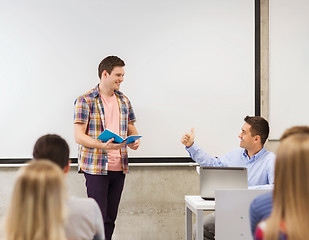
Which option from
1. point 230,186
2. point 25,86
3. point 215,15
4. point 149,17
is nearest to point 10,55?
point 25,86

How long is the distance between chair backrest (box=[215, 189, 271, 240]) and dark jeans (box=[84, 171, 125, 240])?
1171 mm

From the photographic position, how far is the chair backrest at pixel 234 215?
2849 millimetres

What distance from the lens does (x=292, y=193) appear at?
1.43m

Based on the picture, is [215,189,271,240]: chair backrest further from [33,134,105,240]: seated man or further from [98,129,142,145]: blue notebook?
[33,134,105,240]: seated man

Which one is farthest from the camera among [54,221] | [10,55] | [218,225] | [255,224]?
[10,55]

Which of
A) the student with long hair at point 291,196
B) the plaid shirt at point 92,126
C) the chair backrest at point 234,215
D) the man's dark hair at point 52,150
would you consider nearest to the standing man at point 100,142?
the plaid shirt at point 92,126

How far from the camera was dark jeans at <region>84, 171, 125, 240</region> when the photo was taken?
12.1 ft

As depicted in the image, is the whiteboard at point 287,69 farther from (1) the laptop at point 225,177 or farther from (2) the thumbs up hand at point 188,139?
(1) the laptop at point 225,177

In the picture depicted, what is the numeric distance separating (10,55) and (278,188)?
3457 mm

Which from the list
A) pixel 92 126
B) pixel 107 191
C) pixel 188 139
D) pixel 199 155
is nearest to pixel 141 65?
pixel 92 126

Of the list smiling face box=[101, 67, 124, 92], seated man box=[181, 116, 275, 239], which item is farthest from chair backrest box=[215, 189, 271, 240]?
smiling face box=[101, 67, 124, 92]

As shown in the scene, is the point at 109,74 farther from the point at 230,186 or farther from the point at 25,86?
the point at 230,186

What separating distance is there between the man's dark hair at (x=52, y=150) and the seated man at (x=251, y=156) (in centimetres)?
177

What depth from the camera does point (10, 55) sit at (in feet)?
14.0
